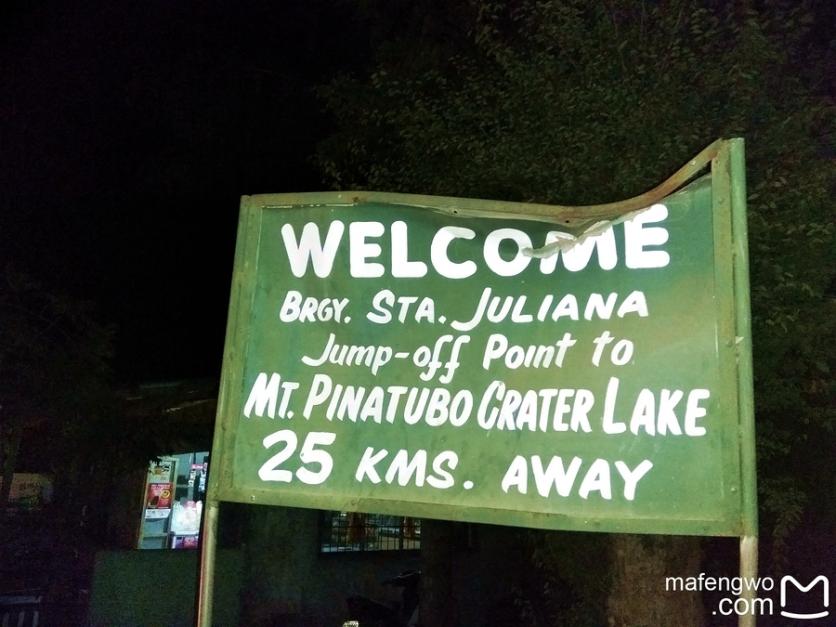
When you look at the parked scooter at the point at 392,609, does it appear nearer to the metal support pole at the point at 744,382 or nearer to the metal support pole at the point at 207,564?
the metal support pole at the point at 207,564

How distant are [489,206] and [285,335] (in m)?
0.81

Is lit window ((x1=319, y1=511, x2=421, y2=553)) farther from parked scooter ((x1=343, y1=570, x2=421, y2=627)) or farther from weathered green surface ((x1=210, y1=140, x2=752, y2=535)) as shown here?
weathered green surface ((x1=210, y1=140, x2=752, y2=535))

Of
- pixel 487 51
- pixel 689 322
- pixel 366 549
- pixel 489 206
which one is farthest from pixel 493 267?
pixel 366 549

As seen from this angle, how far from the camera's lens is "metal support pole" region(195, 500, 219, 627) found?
251 centimetres

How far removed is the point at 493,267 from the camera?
2410mm

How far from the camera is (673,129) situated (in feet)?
15.4

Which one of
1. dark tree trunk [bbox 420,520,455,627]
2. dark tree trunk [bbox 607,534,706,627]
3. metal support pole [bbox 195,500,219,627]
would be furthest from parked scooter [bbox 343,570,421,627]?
metal support pole [bbox 195,500,219,627]

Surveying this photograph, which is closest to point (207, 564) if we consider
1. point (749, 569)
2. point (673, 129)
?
point (749, 569)

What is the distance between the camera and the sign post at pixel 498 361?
212cm

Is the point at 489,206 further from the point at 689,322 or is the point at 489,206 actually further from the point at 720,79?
the point at 720,79

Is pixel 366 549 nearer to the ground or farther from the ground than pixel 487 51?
nearer to the ground

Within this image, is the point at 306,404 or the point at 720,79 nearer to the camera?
the point at 306,404

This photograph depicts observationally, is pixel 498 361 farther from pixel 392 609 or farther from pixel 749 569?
pixel 392 609

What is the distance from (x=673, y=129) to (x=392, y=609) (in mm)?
6109
